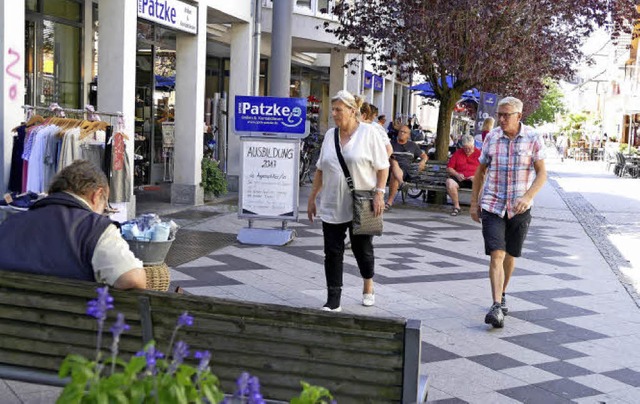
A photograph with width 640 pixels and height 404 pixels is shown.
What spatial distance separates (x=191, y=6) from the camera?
12.9m

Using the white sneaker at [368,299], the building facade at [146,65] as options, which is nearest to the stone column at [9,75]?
the building facade at [146,65]

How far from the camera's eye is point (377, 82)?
2967 cm

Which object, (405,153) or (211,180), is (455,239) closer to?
(405,153)

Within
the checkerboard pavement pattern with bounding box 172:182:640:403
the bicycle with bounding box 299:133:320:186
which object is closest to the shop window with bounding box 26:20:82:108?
the checkerboard pavement pattern with bounding box 172:182:640:403

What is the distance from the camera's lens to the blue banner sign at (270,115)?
9.91 m

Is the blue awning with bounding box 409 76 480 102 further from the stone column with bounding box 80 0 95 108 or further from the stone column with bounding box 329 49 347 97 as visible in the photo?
the stone column with bounding box 80 0 95 108

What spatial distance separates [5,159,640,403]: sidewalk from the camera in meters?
5.26

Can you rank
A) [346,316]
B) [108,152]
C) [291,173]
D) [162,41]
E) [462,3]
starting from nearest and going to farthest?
[346,316], [108,152], [291,173], [462,3], [162,41]

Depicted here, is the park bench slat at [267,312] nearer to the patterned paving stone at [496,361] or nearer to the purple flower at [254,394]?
the purple flower at [254,394]

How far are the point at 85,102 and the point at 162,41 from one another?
11.8 feet

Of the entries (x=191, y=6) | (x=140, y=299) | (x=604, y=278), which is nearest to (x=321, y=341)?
(x=140, y=299)

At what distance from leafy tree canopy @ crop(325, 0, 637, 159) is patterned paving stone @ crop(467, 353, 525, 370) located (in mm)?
9571

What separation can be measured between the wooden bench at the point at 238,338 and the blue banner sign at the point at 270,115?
665 centimetres

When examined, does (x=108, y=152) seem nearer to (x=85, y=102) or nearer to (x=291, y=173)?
(x=291, y=173)
